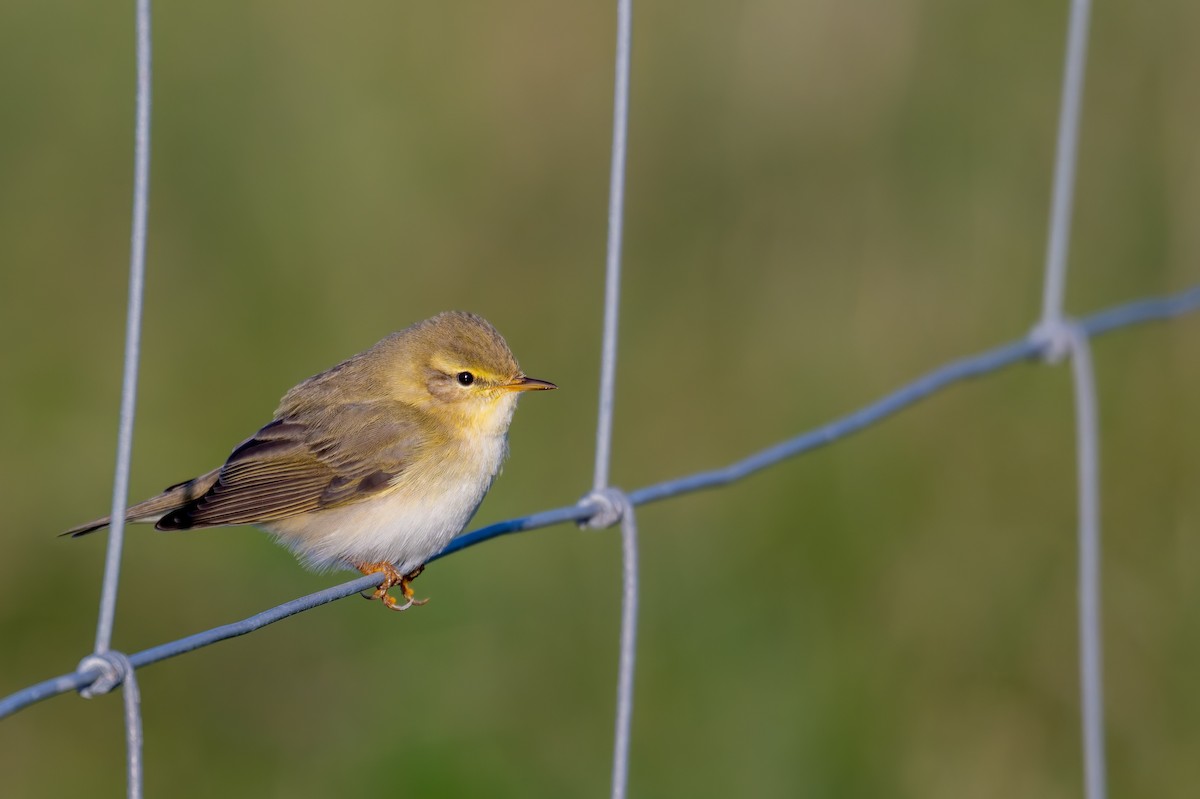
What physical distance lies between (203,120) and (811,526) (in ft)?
11.1

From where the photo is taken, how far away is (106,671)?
2.01 metres

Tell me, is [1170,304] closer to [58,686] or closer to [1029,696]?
[1029,696]

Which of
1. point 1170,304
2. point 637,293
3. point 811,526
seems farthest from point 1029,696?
point 637,293

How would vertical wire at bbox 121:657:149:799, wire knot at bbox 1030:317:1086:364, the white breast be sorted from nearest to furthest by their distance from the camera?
vertical wire at bbox 121:657:149:799 → wire knot at bbox 1030:317:1086:364 → the white breast

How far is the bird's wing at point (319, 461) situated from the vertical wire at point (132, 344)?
81.9 inches

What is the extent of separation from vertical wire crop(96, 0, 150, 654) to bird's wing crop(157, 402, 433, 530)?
2.08 meters

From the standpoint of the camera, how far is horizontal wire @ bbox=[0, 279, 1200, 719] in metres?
2.08

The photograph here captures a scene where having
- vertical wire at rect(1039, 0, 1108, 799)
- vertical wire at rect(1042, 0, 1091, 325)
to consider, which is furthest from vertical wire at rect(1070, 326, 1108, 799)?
vertical wire at rect(1042, 0, 1091, 325)

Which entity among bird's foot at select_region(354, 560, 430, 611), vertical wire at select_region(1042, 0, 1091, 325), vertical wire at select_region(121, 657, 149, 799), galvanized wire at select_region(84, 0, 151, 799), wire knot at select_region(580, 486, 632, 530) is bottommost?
vertical wire at select_region(121, 657, 149, 799)

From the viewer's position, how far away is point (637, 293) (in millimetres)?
7023

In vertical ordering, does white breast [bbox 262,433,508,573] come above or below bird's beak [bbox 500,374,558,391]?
below

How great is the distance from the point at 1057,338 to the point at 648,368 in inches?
137

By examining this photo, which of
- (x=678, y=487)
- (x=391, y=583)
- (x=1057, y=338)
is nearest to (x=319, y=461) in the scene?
(x=391, y=583)

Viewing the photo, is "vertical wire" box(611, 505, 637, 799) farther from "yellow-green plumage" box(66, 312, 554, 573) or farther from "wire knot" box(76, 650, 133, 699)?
"yellow-green plumage" box(66, 312, 554, 573)
